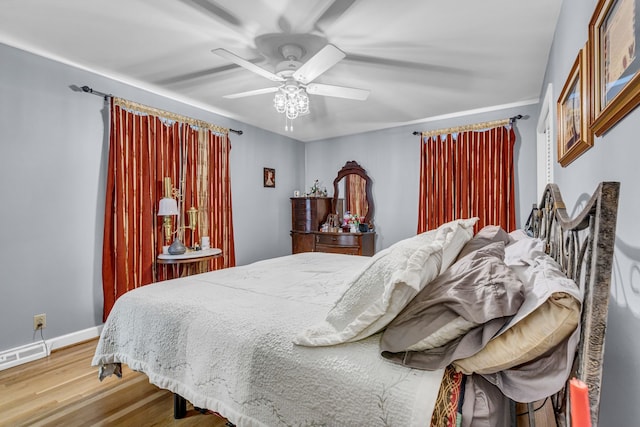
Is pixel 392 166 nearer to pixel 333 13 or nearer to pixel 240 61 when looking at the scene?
pixel 333 13

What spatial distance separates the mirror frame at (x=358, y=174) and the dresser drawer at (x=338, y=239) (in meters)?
0.42

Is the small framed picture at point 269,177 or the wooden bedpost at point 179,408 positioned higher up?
the small framed picture at point 269,177

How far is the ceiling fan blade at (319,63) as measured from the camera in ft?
6.70

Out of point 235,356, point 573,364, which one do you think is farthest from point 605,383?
point 235,356

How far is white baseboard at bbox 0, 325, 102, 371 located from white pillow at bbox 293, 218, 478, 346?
271 cm

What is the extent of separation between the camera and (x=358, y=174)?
513 cm

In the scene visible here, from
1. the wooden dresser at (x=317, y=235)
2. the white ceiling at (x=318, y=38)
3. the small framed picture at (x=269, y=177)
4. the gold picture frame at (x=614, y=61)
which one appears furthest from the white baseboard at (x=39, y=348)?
the gold picture frame at (x=614, y=61)

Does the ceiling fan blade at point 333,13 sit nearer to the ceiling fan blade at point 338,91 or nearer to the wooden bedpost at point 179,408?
the ceiling fan blade at point 338,91

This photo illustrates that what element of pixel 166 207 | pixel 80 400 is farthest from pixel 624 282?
pixel 166 207

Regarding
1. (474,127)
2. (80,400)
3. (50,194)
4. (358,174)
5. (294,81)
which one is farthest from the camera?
(358,174)

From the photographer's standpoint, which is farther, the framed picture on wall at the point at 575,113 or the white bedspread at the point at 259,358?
the framed picture on wall at the point at 575,113

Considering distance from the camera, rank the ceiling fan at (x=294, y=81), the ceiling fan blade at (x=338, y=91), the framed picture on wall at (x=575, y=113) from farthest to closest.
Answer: the ceiling fan blade at (x=338, y=91) → the ceiling fan at (x=294, y=81) → the framed picture on wall at (x=575, y=113)

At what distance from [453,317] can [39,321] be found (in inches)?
130

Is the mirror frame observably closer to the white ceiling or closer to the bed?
the white ceiling
